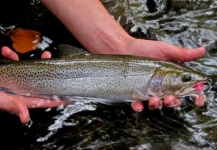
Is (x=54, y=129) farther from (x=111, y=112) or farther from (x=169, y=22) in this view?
(x=169, y=22)

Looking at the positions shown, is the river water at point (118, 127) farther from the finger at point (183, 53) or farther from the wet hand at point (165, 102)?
the finger at point (183, 53)

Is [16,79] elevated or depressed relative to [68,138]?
elevated

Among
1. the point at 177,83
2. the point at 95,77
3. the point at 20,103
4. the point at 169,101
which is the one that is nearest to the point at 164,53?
the point at 177,83

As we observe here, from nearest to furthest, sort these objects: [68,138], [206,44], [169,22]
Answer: [68,138] → [206,44] → [169,22]

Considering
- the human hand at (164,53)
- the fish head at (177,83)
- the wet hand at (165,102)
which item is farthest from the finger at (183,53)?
the wet hand at (165,102)

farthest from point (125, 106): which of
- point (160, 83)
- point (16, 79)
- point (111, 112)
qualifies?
point (16, 79)

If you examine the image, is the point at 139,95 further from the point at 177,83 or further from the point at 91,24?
the point at 91,24
